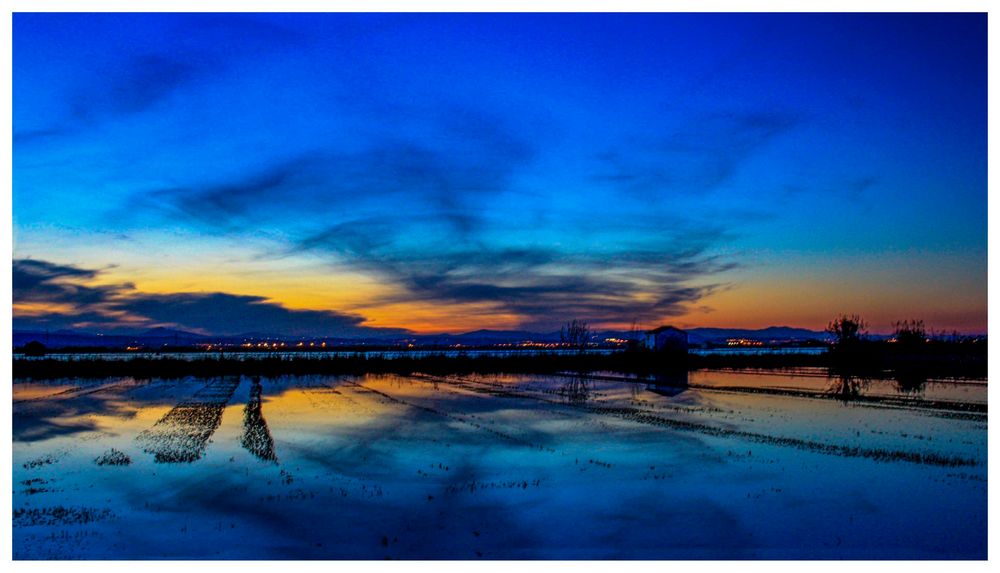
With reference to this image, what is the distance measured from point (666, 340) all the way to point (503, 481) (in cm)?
7251

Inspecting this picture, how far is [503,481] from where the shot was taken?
60.3ft

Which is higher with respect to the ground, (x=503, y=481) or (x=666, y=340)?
(x=666, y=340)

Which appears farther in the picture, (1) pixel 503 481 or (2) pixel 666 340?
(2) pixel 666 340

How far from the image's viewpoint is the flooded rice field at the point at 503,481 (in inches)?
542

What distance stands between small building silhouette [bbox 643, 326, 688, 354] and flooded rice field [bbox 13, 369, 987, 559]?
51.1 m

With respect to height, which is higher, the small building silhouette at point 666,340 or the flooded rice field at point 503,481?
the small building silhouette at point 666,340

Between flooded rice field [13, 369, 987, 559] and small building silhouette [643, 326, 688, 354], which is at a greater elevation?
small building silhouette [643, 326, 688, 354]

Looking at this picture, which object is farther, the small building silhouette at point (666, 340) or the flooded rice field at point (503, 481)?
the small building silhouette at point (666, 340)

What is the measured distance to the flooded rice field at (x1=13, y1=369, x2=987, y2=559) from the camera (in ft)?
45.1

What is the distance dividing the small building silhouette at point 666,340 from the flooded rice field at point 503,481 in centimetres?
5112

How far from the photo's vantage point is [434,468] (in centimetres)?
2005

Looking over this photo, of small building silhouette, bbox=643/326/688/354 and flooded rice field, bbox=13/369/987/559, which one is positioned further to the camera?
small building silhouette, bbox=643/326/688/354
